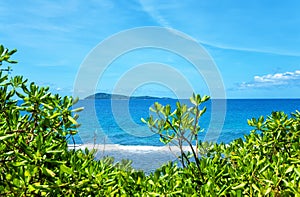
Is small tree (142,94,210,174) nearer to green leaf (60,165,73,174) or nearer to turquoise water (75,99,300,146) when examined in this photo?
turquoise water (75,99,300,146)

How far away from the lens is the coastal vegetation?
1.71 meters

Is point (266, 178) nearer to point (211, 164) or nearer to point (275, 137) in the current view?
point (211, 164)

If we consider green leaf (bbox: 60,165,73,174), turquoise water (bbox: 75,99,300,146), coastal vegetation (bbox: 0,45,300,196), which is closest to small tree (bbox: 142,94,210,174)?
coastal vegetation (bbox: 0,45,300,196)

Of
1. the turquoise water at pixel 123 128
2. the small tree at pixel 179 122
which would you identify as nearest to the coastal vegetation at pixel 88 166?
the small tree at pixel 179 122

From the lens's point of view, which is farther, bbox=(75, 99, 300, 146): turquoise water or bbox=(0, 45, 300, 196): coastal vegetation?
bbox=(75, 99, 300, 146): turquoise water

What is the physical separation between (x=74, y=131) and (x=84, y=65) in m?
3.21

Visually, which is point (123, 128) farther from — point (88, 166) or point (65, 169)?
point (65, 169)

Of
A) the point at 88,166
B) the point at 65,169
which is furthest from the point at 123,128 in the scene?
the point at 65,169

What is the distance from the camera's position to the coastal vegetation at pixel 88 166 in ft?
5.59

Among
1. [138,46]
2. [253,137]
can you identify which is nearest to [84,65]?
[138,46]

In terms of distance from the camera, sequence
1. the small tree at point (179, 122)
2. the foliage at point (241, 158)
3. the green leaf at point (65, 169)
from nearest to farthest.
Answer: the green leaf at point (65, 169), the foliage at point (241, 158), the small tree at point (179, 122)

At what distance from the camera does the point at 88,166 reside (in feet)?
6.29

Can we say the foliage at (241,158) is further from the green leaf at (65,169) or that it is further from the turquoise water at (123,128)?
the green leaf at (65,169)

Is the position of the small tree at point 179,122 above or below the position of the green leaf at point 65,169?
above
